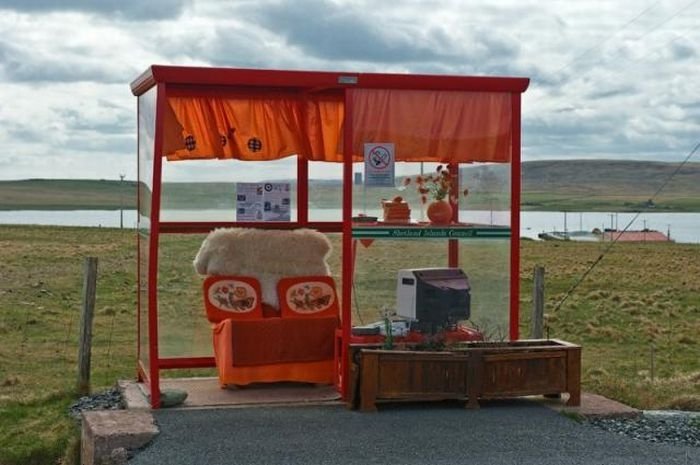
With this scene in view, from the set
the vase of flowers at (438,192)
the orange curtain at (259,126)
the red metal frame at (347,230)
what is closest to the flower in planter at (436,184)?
the vase of flowers at (438,192)

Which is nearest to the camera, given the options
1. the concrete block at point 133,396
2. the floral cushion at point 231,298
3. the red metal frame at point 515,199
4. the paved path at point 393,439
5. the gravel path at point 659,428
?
the paved path at point 393,439

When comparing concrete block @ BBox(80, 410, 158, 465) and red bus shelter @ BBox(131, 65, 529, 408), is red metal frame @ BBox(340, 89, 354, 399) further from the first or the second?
concrete block @ BBox(80, 410, 158, 465)

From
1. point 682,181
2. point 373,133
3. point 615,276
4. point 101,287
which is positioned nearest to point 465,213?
point 373,133

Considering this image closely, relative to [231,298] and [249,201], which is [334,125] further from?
[231,298]

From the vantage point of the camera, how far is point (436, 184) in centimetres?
977

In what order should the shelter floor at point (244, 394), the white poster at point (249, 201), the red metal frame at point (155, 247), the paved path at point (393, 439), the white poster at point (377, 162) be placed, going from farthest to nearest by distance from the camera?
the white poster at point (249, 201) < the white poster at point (377, 162) < the shelter floor at point (244, 394) < the red metal frame at point (155, 247) < the paved path at point (393, 439)

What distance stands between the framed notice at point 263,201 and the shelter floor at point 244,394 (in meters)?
1.54

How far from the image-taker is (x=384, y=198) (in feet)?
30.8

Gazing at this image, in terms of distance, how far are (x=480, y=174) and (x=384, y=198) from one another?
94 cm

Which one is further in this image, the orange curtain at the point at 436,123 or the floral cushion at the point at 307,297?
the floral cushion at the point at 307,297

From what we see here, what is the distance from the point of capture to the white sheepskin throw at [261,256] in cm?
1002

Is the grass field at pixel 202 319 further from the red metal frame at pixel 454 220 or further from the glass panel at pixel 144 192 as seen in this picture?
the glass panel at pixel 144 192

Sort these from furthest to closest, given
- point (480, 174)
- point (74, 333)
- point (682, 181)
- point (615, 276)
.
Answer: point (682, 181) < point (615, 276) < point (74, 333) < point (480, 174)

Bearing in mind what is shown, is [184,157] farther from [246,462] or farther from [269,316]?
[246,462]
